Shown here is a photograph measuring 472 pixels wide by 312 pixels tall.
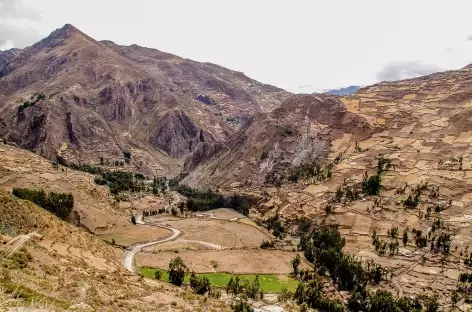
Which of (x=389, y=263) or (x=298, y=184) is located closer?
(x=389, y=263)

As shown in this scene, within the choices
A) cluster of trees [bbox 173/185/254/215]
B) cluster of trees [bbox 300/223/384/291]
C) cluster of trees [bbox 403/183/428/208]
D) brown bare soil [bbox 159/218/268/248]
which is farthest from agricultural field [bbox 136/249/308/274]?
cluster of trees [bbox 173/185/254/215]

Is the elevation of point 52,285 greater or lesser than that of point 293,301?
greater

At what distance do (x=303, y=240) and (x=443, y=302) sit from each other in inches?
1400

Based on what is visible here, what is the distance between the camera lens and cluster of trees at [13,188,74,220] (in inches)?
3447

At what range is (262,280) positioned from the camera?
256 ft

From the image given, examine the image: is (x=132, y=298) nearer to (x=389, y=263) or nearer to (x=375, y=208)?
(x=389, y=263)

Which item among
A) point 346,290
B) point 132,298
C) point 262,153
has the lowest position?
point 346,290

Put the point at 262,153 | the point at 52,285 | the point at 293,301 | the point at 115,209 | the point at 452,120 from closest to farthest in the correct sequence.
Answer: the point at 52,285
the point at 293,301
the point at 115,209
the point at 452,120
the point at 262,153

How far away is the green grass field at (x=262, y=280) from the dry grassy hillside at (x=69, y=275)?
35.9 ft

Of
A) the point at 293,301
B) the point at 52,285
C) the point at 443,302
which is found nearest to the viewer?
the point at 52,285

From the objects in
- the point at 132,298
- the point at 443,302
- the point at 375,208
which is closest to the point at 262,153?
the point at 375,208

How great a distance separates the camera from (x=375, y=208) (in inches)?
4594

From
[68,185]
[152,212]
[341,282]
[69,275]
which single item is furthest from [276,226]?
[69,275]

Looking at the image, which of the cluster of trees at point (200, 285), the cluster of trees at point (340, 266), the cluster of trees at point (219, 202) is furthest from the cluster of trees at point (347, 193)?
the cluster of trees at point (200, 285)
